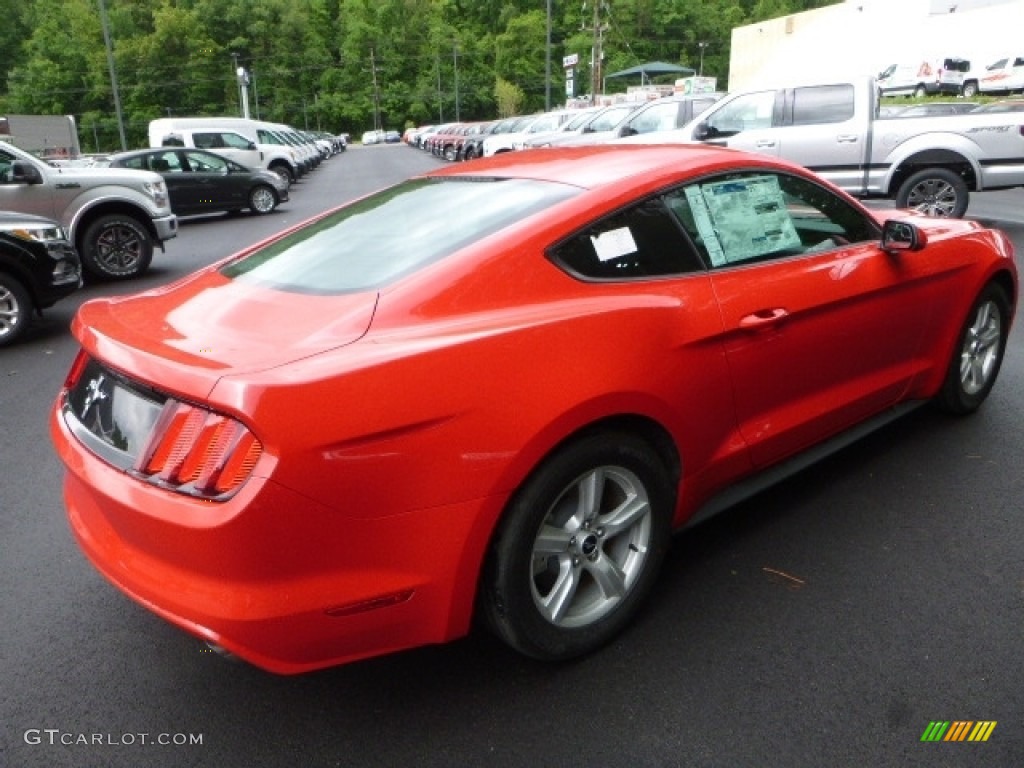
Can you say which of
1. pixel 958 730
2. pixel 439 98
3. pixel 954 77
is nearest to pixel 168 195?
pixel 958 730

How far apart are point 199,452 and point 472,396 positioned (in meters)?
0.68

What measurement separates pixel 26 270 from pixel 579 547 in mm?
6120

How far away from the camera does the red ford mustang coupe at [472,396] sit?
2.02 m

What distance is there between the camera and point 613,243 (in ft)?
8.84

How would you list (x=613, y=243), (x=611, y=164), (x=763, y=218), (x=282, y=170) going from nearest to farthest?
(x=613, y=243) → (x=611, y=164) → (x=763, y=218) → (x=282, y=170)

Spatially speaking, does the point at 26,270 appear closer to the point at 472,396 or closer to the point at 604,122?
the point at 472,396

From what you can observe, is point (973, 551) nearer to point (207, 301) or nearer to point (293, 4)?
point (207, 301)

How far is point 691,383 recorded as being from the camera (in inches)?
106

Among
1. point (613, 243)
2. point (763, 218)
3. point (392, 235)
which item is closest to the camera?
point (613, 243)

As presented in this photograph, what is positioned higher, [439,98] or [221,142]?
[439,98]

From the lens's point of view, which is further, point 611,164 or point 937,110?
point 937,110

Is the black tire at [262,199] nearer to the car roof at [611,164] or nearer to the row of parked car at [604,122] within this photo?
the row of parked car at [604,122]

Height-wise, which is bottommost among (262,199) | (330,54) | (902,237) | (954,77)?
(262,199)

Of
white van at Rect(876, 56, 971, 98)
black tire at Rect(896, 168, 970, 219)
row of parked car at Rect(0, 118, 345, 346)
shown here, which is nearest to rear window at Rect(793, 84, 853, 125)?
black tire at Rect(896, 168, 970, 219)
